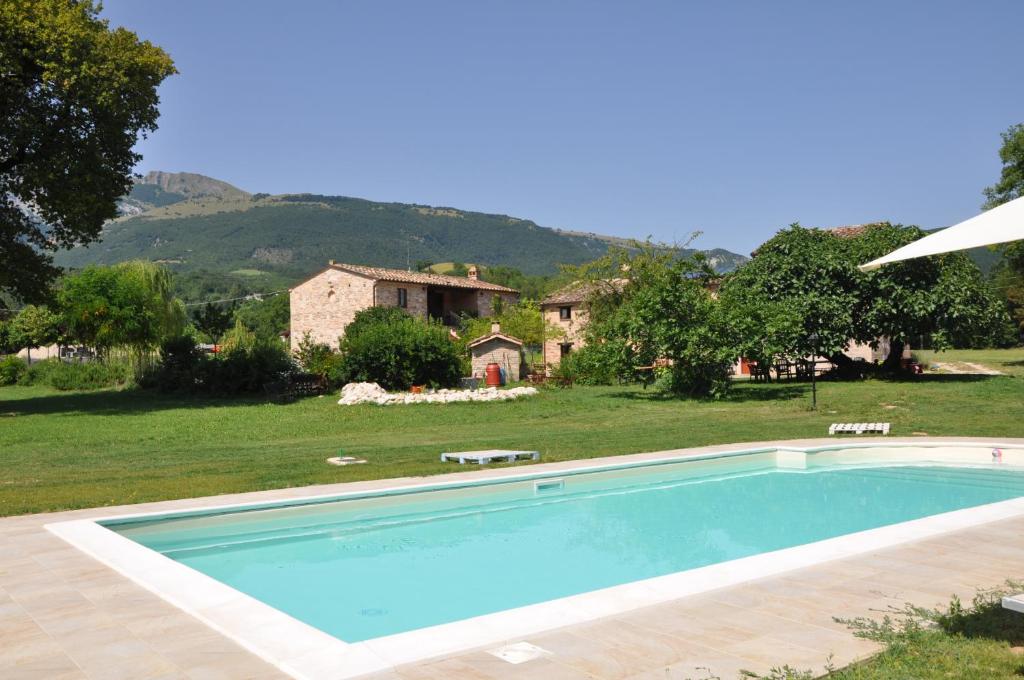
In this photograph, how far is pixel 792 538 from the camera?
9.47m

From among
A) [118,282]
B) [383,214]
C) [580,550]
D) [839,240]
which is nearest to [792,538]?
→ [580,550]

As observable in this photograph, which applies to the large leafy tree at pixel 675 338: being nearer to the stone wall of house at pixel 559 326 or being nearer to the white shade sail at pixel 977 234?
the white shade sail at pixel 977 234

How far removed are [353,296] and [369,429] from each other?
24798 millimetres

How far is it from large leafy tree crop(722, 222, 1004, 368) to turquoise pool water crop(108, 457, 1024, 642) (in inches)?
573

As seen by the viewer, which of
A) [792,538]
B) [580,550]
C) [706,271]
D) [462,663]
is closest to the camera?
[462,663]

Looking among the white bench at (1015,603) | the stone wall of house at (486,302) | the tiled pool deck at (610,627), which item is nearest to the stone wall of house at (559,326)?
the stone wall of house at (486,302)

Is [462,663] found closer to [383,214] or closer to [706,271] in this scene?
[706,271]

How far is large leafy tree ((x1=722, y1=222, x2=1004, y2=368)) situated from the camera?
88.2ft

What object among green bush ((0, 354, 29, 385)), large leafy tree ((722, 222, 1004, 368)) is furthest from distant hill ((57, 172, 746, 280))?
large leafy tree ((722, 222, 1004, 368))

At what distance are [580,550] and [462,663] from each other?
188 inches

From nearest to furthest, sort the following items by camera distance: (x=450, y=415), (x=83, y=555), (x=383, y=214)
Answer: (x=83, y=555)
(x=450, y=415)
(x=383, y=214)

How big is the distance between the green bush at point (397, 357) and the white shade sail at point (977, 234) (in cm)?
2310

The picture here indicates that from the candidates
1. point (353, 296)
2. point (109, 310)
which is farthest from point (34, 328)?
point (353, 296)

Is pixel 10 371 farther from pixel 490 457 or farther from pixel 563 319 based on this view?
pixel 490 457
